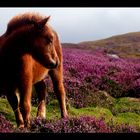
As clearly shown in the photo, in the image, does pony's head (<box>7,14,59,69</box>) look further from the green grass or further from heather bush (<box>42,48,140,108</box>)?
heather bush (<box>42,48,140,108</box>)

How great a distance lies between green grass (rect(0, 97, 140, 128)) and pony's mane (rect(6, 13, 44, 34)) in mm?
3479

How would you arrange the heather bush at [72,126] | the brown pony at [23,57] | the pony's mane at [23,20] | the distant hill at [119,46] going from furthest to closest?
the distant hill at [119,46]
the pony's mane at [23,20]
the heather bush at [72,126]
the brown pony at [23,57]

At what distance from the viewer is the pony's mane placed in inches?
483

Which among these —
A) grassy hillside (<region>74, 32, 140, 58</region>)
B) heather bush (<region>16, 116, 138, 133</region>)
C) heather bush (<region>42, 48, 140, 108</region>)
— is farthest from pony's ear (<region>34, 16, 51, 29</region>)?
grassy hillside (<region>74, 32, 140, 58</region>)

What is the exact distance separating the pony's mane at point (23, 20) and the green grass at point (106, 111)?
11.4ft

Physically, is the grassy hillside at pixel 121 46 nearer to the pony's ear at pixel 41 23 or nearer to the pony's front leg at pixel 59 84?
the pony's front leg at pixel 59 84

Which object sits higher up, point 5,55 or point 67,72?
point 5,55

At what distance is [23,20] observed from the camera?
12305mm

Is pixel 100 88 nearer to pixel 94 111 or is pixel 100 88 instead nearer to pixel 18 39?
pixel 94 111

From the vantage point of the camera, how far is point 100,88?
22.2m

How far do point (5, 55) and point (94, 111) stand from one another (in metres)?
6.37

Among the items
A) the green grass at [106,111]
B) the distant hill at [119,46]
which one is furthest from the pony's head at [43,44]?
the distant hill at [119,46]

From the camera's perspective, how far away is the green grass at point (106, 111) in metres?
15.9
